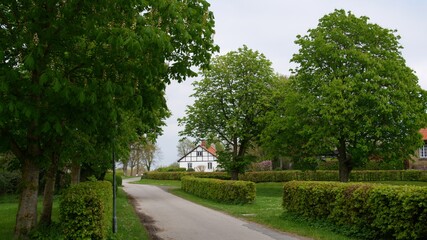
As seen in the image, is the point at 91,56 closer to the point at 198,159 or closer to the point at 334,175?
the point at 334,175

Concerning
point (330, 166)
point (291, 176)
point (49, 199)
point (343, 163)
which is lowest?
point (49, 199)

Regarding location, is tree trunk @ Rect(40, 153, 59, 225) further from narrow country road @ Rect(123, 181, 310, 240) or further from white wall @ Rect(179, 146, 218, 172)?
white wall @ Rect(179, 146, 218, 172)

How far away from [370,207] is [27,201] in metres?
8.90

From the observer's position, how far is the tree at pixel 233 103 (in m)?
35.2

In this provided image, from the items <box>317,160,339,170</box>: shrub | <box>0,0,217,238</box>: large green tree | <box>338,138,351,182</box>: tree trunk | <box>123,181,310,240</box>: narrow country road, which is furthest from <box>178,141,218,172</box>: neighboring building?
<box>0,0,217,238</box>: large green tree

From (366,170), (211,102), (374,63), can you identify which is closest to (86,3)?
(374,63)

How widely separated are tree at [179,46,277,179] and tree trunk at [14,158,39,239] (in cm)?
2539

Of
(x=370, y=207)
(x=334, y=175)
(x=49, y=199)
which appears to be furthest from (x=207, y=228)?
(x=334, y=175)

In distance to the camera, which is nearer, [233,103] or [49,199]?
[49,199]

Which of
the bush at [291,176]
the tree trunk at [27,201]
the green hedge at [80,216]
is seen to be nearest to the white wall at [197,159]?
the bush at [291,176]

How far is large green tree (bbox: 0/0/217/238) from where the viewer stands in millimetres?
6879

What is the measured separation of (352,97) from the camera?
25.7 m

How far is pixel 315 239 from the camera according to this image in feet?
40.1

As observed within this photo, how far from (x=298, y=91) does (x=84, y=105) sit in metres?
23.6
